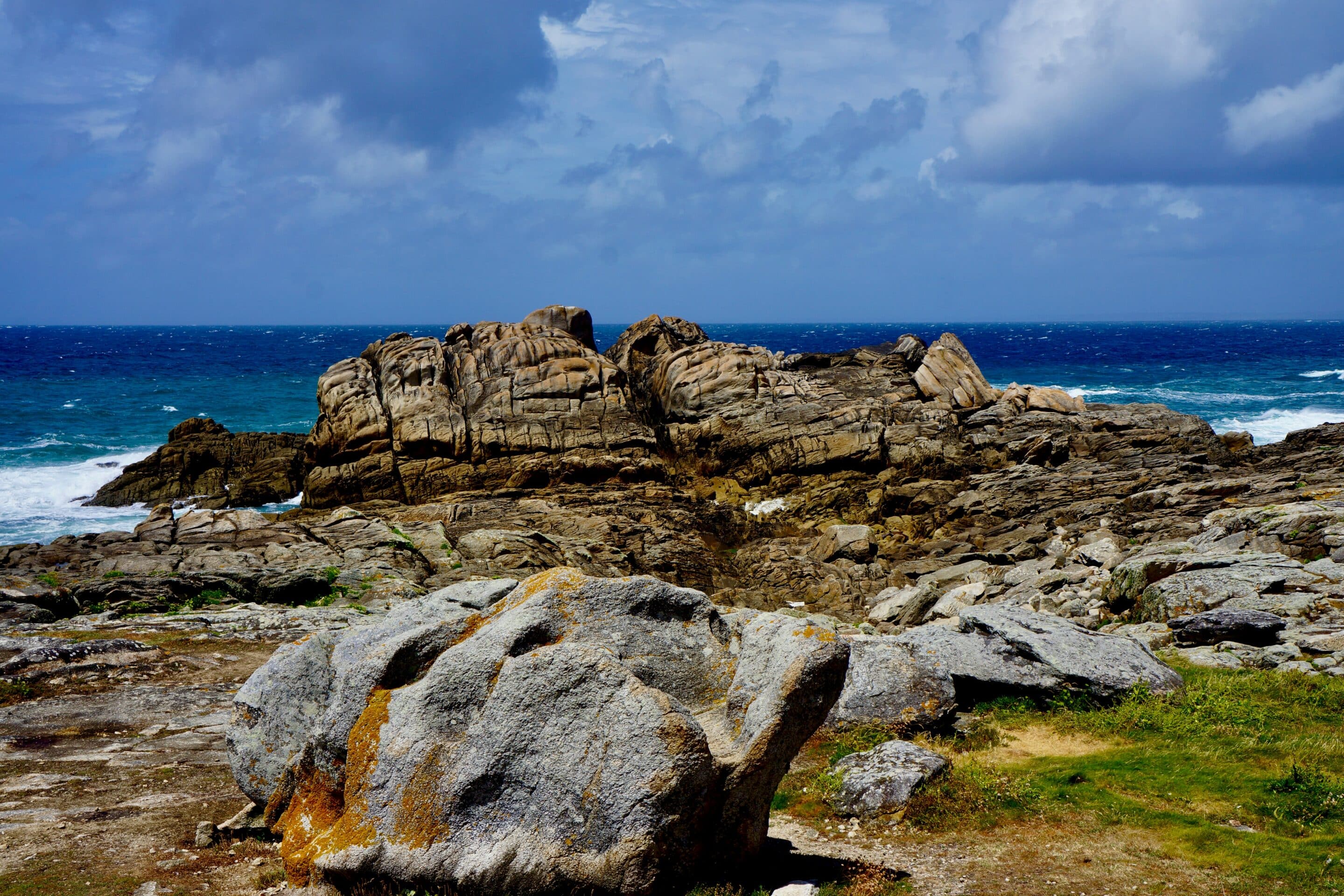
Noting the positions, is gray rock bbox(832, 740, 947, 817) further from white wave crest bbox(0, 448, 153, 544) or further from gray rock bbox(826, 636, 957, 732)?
white wave crest bbox(0, 448, 153, 544)

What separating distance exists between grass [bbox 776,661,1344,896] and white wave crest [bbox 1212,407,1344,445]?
2141 inches

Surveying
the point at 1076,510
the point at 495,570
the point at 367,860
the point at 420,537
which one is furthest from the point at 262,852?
the point at 1076,510

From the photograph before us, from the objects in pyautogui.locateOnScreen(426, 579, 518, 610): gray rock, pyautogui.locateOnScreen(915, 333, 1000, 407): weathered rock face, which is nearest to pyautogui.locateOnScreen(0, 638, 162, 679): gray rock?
pyautogui.locateOnScreen(426, 579, 518, 610): gray rock

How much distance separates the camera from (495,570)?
28109 mm

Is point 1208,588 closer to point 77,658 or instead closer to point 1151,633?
point 1151,633

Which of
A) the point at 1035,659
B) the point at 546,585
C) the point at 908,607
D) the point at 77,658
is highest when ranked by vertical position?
the point at 546,585

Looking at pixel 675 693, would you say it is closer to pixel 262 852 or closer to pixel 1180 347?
pixel 262 852

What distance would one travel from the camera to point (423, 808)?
8.43 meters

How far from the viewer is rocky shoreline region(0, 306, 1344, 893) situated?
8406 mm

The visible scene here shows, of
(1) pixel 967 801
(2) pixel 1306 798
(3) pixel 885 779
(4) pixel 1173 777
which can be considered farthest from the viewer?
(4) pixel 1173 777

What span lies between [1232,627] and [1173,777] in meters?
6.53

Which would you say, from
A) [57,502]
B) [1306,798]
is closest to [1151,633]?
[1306,798]

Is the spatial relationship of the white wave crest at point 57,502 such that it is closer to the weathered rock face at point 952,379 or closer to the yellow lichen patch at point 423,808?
the weathered rock face at point 952,379

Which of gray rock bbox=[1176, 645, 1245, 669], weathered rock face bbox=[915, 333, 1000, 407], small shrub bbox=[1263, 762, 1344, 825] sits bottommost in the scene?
gray rock bbox=[1176, 645, 1245, 669]
